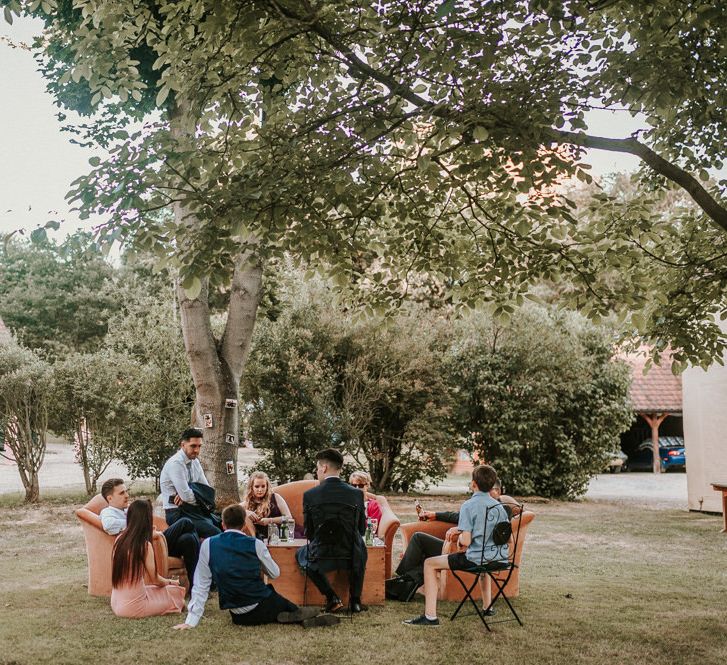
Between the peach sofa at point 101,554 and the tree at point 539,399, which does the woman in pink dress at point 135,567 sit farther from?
the tree at point 539,399

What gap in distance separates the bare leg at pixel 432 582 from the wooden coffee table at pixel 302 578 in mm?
737

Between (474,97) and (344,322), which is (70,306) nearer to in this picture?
(344,322)

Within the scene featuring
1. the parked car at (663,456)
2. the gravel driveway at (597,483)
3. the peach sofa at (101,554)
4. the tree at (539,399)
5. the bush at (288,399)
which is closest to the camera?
the peach sofa at (101,554)

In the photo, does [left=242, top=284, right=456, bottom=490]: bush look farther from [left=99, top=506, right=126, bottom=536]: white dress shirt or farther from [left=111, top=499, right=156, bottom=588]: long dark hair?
[left=111, top=499, right=156, bottom=588]: long dark hair

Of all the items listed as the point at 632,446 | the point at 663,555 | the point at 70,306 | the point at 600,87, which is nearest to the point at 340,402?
the point at 663,555

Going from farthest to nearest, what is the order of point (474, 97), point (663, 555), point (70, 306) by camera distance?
point (70, 306) < point (663, 555) < point (474, 97)

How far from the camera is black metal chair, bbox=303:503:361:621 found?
7051 millimetres

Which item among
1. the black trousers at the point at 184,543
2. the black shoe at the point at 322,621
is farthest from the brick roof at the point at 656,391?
the black shoe at the point at 322,621

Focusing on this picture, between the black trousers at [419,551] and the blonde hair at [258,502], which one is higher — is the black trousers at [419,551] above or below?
below

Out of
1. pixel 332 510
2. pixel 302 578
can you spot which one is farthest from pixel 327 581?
pixel 332 510

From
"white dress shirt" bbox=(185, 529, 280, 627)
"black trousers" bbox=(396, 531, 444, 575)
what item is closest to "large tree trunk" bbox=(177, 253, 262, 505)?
"black trousers" bbox=(396, 531, 444, 575)

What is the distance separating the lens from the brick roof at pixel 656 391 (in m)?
30.8

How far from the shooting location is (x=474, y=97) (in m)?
6.68

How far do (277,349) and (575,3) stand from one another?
12278mm
